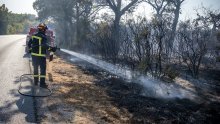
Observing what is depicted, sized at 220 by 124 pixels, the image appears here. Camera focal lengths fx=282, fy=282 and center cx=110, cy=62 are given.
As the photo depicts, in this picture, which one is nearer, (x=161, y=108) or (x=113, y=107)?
(x=113, y=107)

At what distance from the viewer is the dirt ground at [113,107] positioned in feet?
22.6

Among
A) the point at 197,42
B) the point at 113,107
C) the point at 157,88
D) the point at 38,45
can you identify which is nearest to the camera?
the point at 113,107

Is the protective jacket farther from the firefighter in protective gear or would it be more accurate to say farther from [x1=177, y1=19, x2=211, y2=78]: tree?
[x1=177, y1=19, x2=211, y2=78]: tree

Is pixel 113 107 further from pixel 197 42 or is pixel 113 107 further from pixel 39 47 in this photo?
pixel 197 42

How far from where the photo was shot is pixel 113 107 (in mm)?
8164

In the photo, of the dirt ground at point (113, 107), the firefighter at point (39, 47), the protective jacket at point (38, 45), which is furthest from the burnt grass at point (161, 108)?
the protective jacket at point (38, 45)

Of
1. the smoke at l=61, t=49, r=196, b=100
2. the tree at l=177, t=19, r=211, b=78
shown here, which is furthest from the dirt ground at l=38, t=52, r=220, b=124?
the tree at l=177, t=19, r=211, b=78

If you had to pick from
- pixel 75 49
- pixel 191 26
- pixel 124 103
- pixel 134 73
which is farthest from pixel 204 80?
pixel 75 49

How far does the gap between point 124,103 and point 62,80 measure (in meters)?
3.45

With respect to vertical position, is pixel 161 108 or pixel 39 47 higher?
pixel 39 47

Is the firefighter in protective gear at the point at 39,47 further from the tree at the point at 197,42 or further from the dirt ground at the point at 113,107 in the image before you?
the tree at the point at 197,42

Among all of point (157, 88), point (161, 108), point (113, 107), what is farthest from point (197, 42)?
point (113, 107)

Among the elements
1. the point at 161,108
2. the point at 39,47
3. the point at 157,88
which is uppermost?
the point at 39,47

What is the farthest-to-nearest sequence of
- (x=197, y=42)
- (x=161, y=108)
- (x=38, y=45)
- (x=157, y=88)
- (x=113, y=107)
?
(x=197, y=42) → (x=157, y=88) → (x=38, y=45) → (x=161, y=108) → (x=113, y=107)
